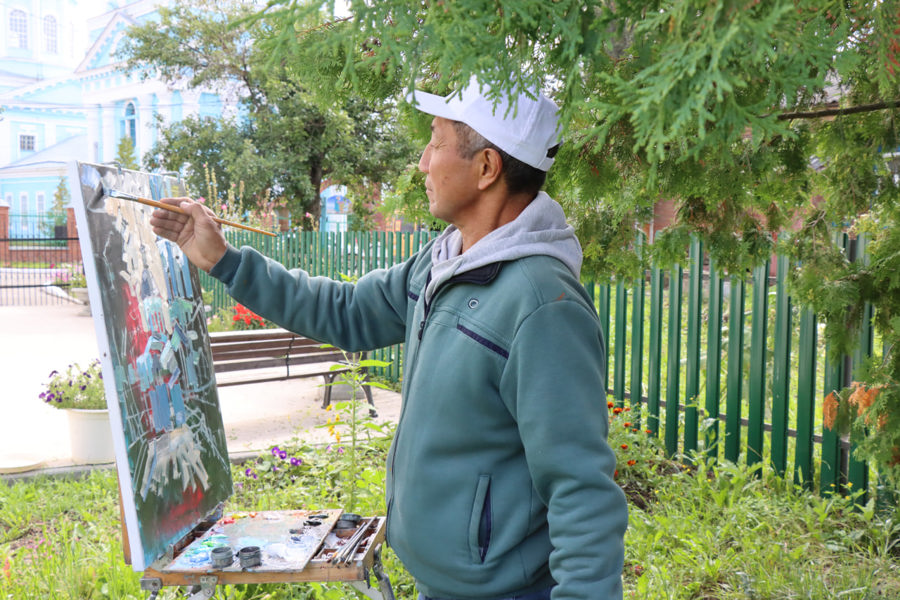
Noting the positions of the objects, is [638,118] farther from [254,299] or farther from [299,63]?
→ [254,299]

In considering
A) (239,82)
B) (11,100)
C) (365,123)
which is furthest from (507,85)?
(11,100)

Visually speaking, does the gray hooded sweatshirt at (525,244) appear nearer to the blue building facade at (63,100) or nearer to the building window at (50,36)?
the blue building facade at (63,100)

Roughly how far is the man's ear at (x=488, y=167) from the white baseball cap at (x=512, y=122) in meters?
0.03

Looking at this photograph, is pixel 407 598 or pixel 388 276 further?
pixel 407 598

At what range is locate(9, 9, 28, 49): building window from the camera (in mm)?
51259

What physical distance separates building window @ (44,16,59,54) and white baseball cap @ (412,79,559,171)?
196 feet

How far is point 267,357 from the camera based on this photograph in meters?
6.76

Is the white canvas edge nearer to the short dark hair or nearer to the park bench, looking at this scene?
the short dark hair

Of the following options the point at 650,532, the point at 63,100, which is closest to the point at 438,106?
the point at 650,532

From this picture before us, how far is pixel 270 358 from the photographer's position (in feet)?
22.1

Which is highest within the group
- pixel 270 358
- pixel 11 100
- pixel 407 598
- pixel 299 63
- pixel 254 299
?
pixel 11 100

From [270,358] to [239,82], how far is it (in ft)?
45.5

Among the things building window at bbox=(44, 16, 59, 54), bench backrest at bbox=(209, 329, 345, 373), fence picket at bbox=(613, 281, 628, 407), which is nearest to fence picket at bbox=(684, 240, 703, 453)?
fence picket at bbox=(613, 281, 628, 407)

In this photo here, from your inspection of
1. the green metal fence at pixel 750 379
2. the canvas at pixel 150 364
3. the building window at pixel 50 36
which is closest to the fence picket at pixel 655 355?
the green metal fence at pixel 750 379
